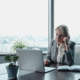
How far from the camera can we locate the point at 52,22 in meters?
3.92

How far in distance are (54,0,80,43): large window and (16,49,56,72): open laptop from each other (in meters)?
2.21

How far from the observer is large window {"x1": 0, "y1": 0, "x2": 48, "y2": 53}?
13.0ft

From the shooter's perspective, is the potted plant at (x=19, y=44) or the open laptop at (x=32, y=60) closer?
the open laptop at (x=32, y=60)

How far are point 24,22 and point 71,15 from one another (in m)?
1.16

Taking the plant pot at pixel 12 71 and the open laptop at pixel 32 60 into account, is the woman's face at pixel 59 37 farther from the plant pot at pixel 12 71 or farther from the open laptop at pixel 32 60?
the plant pot at pixel 12 71

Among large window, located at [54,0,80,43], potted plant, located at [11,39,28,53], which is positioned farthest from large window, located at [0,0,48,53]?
large window, located at [54,0,80,43]

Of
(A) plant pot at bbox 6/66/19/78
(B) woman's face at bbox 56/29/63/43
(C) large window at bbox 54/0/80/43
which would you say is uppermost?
(C) large window at bbox 54/0/80/43

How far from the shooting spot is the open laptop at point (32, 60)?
1.70m

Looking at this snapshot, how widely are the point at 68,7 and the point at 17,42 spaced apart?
4.82ft

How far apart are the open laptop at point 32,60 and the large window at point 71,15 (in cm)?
221

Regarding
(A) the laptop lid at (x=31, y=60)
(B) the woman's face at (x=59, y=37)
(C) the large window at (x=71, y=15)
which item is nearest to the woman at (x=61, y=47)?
(B) the woman's face at (x=59, y=37)

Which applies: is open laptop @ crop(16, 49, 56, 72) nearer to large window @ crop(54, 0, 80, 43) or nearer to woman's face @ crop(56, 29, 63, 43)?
woman's face @ crop(56, 29, 63, 43)

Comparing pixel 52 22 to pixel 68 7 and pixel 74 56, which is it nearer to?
pixel 68 7

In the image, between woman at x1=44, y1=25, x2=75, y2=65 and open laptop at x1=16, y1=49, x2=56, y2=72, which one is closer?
open laptop at x1=16, y1=49, x2=56, y2=72
